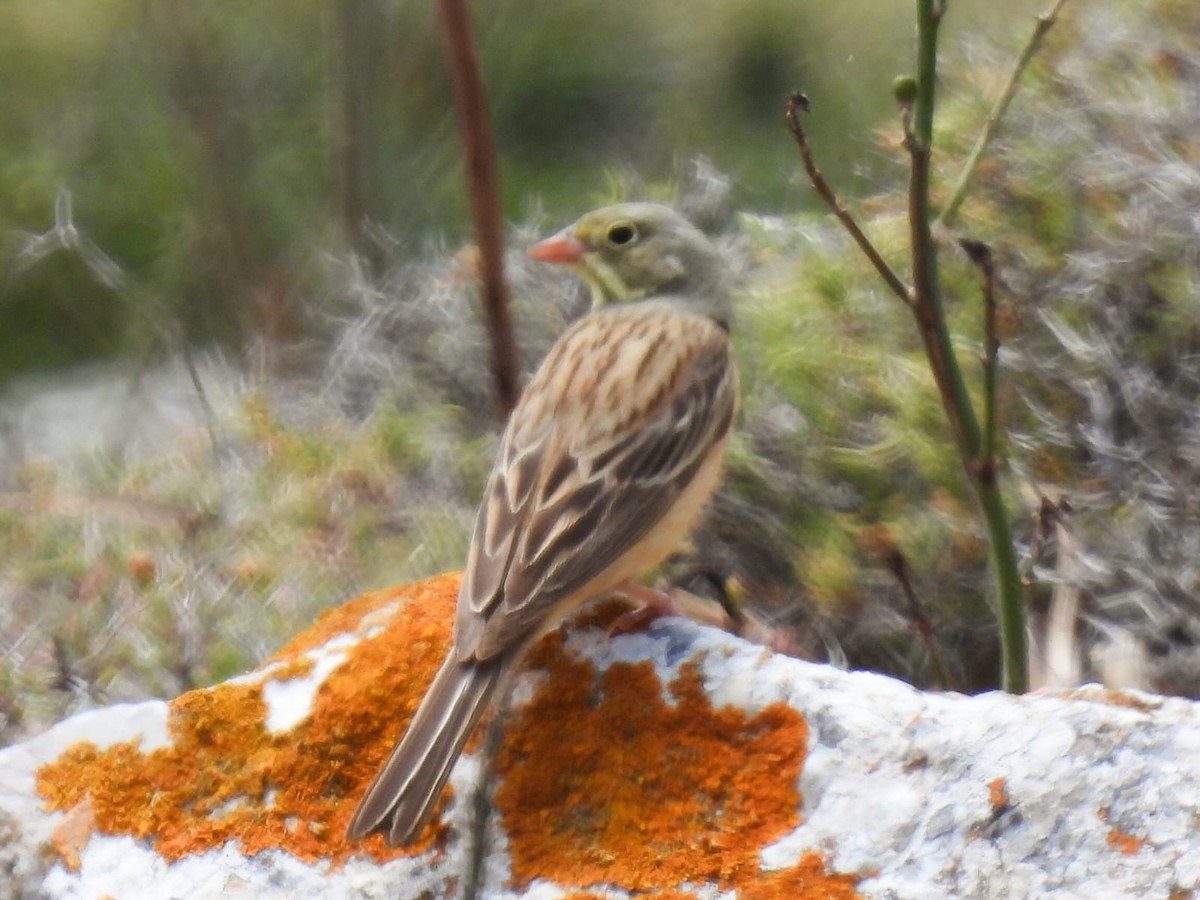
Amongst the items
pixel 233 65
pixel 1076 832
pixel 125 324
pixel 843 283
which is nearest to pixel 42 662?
pixel 843 283

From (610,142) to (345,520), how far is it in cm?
537

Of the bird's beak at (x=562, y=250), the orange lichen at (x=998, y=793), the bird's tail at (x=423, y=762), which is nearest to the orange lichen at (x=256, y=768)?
the bird's tail at (x=423, y=762)

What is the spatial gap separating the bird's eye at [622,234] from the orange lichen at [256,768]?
5.54 ft

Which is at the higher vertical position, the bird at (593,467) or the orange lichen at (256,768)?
the bird at (593,467)

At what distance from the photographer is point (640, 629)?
12.6 ft

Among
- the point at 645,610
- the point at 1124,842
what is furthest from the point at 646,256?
the point at 1124,842

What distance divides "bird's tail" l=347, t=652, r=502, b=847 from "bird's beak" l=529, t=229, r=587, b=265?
1.78 metres

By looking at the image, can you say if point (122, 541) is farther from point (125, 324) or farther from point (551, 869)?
point (125, 324)

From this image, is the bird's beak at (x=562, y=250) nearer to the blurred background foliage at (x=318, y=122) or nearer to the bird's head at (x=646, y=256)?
the bird's head at (x=646, y=256)

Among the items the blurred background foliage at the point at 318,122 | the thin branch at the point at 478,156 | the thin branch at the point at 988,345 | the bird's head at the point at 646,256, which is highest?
the thin branch at the point at 478,156

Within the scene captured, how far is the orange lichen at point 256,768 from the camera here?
3475mm

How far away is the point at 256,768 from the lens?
357 centimetres

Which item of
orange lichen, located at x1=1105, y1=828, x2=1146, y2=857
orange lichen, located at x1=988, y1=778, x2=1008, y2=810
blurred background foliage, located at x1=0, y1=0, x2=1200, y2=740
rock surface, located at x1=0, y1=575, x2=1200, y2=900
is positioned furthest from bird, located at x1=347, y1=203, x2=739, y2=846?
orange lichen, located at x1=1105, y1=828, x2=1146, y2=857

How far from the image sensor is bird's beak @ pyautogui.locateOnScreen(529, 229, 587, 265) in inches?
198
